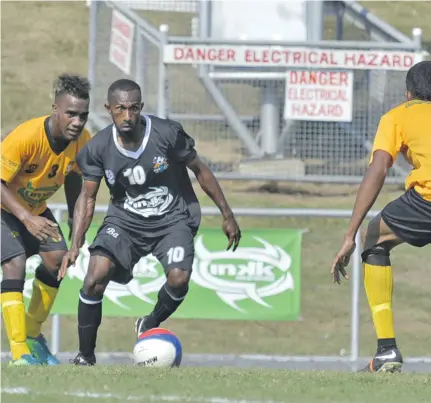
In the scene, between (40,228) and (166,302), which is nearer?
(40,228)

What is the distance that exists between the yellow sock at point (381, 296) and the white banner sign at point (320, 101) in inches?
311

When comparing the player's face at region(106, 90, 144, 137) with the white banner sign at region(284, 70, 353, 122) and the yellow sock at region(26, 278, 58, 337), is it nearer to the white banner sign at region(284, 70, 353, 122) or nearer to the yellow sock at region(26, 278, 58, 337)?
the yellow sock at region(26, 278, 58, 337)

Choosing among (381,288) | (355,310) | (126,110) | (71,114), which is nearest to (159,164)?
(126,110)

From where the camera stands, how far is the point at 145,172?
351 inches

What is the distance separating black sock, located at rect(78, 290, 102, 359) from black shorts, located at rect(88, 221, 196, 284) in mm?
250

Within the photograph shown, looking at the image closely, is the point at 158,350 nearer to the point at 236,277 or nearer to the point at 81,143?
the point at 81,143

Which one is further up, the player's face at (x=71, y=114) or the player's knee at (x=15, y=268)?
the player's face at (x=71, y=114)

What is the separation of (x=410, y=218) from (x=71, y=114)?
9.04 feet

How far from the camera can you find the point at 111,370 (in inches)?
307

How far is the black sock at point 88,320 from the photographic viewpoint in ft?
29.7

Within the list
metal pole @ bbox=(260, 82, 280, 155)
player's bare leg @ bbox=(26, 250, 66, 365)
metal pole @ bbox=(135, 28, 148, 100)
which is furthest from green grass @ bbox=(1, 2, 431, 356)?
player's bare leg @ bbox=(26, 250, 66, 365)

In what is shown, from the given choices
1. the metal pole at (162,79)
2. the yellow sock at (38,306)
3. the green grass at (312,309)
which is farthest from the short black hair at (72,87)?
the metal pole at (162,79)

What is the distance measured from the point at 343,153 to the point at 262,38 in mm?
2454

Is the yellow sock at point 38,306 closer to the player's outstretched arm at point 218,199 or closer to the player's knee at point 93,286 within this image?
the player's knee at point 93,286
